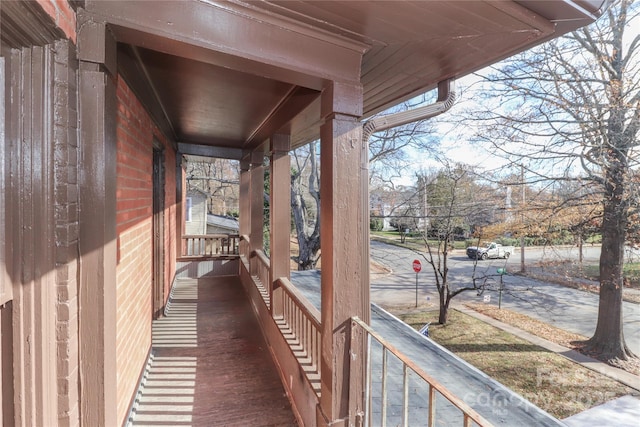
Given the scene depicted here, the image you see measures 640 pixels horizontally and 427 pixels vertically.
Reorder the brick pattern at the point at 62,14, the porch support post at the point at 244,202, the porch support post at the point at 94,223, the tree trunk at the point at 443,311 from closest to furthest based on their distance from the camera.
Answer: the brick pattern at the point at 62,14 → the porch support post at the point at 94,223 → the porch support post at the point at 244,202 → the tree trunk at the point at 443,311

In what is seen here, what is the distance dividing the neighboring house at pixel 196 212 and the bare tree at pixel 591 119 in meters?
13.5

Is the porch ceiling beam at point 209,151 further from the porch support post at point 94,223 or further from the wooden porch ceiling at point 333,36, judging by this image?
the porch support post at point 94,223

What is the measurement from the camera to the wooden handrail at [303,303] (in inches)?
106

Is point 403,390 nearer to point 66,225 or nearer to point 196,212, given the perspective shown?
point 66,225

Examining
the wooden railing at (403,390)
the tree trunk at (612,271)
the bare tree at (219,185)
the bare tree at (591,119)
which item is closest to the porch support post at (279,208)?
the wooden railing at (403,390)

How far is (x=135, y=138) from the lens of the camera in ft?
8.12

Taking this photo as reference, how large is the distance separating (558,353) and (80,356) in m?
10.8

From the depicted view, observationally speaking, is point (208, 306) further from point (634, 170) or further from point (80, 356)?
point (634, 170)

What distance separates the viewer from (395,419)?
3.22 metres

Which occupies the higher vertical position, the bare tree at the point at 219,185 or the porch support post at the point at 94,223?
the bare tree at the point at 219,185

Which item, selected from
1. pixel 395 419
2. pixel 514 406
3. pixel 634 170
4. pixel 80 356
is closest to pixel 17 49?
pixel 80 356

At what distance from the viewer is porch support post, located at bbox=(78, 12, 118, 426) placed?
4.34 ft

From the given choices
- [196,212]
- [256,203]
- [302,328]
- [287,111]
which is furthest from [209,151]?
[196,212]

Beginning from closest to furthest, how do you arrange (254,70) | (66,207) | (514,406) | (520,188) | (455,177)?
(66,207), (254,70), (514,406), (520,188), (455,177)
